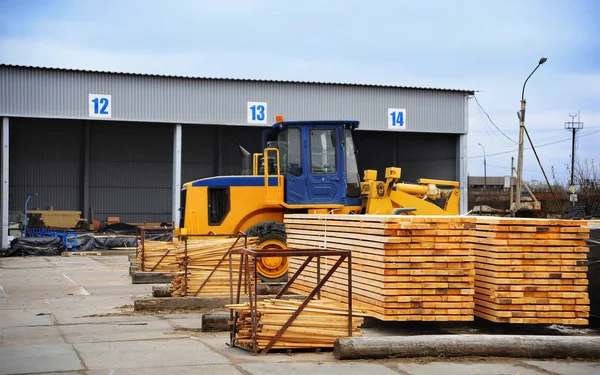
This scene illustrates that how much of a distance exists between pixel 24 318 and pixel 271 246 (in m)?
5.27

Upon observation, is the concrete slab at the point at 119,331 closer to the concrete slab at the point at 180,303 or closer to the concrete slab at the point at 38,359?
the concrete slab at the point at 38,359

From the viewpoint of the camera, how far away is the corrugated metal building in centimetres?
3136

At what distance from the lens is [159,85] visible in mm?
32312

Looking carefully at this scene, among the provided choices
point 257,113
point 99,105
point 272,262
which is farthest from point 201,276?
point 257,113

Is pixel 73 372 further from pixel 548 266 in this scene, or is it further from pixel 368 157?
pixel 368 157

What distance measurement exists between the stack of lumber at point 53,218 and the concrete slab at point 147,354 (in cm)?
2861

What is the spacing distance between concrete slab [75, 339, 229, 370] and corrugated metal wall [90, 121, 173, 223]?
32361 mm

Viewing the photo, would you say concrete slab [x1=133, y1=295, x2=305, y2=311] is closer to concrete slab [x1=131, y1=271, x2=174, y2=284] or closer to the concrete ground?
the concrete ground

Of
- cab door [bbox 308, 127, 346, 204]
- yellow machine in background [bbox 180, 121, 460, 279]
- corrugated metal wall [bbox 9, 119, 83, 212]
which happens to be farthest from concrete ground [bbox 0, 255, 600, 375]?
corrugated metal wall [bbox 9, 119, 83, 212]

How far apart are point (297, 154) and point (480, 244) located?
6.93 meters

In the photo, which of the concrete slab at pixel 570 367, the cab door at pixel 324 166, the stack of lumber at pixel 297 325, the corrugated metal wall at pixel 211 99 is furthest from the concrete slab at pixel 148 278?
A: the corrugated metal wall at pixel 211 99

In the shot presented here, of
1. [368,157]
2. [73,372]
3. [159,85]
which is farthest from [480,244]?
[368,157]

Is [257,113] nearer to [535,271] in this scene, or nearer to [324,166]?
[324,166]

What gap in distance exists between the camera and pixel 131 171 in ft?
140
